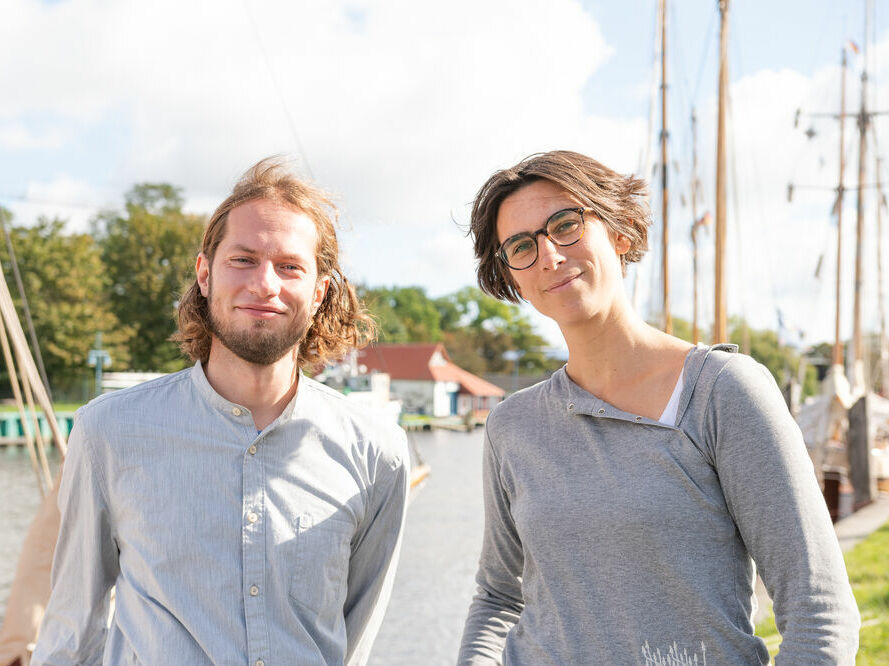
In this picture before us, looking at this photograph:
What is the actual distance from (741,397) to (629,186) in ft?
2.33

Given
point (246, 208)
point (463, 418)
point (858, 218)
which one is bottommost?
point (463, 418)

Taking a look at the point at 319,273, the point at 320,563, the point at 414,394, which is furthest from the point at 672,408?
the point at 414,394

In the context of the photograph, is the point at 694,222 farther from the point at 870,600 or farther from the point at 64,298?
the point at 64,298

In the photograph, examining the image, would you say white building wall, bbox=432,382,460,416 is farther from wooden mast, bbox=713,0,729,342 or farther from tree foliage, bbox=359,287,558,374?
wooden mast, bbox=713,0,729,342

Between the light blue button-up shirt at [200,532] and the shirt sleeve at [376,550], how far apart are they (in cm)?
9

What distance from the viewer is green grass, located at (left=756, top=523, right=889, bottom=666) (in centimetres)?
626

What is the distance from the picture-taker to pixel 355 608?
2.72 m

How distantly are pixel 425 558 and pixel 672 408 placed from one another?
18699 millimetres

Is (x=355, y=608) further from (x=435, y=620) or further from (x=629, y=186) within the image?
(x=435, y=620)

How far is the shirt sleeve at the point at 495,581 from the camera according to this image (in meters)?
2.32

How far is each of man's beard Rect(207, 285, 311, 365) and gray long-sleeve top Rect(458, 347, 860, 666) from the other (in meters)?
0.75

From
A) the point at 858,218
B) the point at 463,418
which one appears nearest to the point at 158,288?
the point at 463,418

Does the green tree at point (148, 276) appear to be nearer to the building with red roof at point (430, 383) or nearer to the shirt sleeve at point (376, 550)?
the building with red roof at point (430, 383)

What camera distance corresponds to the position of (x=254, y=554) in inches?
91.9
